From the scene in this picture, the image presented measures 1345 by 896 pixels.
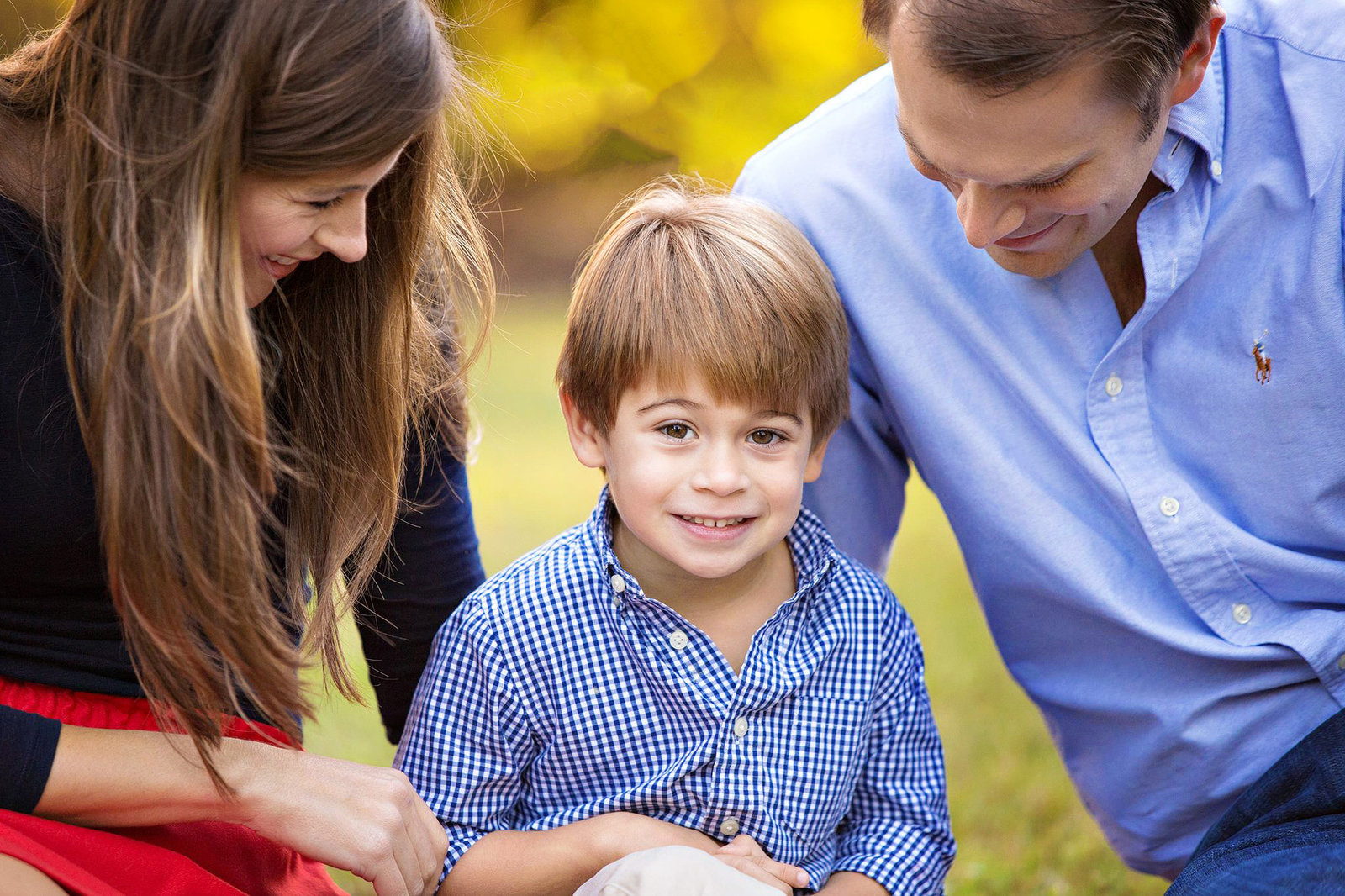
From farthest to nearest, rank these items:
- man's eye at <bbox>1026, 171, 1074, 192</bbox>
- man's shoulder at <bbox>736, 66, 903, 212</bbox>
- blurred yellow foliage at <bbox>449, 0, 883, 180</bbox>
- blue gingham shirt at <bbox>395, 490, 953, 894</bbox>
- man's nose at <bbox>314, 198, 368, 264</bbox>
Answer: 1. blurred yellow foliage at <bbox>449, 0, 883, 180</bbox>
2. man's shoulder at <bbox>736, 66, 903, 212</bbox>
3. blue gingham shirt at <bbox>395, 490, 953, 894</bbox>
4. man's eye at <bbox>1026, 171, 1074, 192</bbox>
5. man's nose at <bbox>314, 198, 368, 264</bbox>

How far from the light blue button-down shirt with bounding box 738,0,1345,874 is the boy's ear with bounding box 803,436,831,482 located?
157 millimetres

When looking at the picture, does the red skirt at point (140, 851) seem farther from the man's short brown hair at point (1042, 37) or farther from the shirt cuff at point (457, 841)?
the man's short brown hair at point (1042, 37)

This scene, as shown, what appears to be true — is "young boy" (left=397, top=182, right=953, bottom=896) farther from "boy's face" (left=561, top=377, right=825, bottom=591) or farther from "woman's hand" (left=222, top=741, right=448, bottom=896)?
"woman's hand" (left=222, top=741, right=448, bottom=896)

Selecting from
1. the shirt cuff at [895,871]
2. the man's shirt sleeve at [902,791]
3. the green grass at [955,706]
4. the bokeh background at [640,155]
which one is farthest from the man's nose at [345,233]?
the bokeh background at [640,155]

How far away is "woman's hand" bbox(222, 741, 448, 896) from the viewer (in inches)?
56.0

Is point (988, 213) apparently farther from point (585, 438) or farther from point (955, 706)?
point (955, 706)

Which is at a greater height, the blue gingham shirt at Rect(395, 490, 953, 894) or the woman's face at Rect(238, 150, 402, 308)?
the woman's face at Rect(238, 150, 402, 308)

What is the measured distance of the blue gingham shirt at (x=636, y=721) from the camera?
1660 millimetres

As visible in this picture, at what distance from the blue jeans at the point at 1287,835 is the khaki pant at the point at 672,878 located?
521 mm

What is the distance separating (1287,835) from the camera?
5.03 feet

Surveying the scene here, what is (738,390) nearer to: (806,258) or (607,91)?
(806,258)

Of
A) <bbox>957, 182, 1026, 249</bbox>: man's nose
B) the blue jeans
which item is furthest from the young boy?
the blue jeans

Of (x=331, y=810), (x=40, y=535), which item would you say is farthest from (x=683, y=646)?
(x=40, y=535)

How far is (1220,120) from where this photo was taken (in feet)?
5.67
